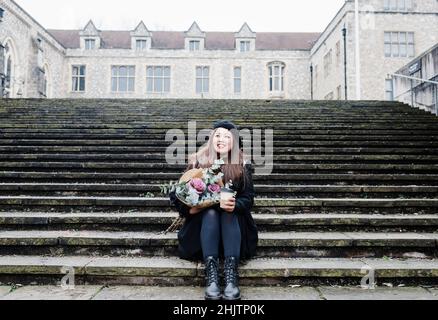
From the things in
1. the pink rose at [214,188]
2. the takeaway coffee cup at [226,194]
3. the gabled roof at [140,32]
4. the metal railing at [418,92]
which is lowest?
the takeaway coffee cup at [226,194]

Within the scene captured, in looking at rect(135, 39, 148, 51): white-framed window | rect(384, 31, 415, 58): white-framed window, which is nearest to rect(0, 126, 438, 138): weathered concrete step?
rect(384, 31, 415, 58): white-framed window

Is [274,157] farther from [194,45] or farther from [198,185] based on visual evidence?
[194,45]

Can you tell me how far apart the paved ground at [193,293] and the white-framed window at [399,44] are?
2227cm

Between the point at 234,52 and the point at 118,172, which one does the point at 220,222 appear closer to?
the point at 118,172

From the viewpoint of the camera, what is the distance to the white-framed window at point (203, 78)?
2862 centimetres

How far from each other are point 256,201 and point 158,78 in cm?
2556

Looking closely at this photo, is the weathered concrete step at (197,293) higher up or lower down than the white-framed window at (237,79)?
lower down

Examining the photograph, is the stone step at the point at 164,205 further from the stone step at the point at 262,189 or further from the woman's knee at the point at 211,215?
the woman's knee at the point at 211,215

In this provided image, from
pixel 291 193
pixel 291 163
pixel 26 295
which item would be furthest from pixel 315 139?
pixel 26 295

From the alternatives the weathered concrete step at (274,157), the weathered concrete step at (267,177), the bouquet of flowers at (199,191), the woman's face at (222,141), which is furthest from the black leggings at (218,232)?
the weathered concrete step at (274,157)

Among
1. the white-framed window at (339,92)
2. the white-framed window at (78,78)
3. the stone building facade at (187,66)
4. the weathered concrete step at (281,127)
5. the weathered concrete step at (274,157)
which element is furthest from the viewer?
the white-framed window at (78,78)

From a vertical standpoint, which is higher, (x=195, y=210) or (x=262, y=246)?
(x=195, y=210)

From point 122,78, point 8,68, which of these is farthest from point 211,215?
point 122,78

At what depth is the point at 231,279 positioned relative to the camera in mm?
2838
